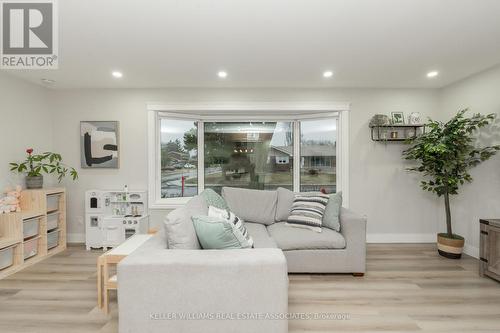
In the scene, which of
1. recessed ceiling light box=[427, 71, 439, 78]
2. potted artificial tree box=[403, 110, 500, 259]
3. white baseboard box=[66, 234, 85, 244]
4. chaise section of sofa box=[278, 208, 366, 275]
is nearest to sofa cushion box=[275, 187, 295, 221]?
chaise section of sofa box=[278, 208, 366, 275]

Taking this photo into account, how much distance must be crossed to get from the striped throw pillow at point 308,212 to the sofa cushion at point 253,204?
315mm

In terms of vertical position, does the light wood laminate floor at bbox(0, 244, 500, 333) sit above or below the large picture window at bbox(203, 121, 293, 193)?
below

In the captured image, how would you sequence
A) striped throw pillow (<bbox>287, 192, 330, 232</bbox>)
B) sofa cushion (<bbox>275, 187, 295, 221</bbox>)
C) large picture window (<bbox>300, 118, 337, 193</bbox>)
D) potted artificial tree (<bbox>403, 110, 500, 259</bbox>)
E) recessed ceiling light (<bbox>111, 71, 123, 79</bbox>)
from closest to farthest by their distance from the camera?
1. striped throw pillow (<bbox>287, 192, 330, 232</bbox>)
2. potted artificial tree (<bbox>403, 110, 500, 259</bbox>)
3. recessed ceiling light (<bbox>111, 71, 123, 79</bbox>)
4. sofa cushion (<bbox>275, 187, 295, 221</bbox>)
5. large picture window (<bbox>300, 118, 337, 193</bbox>)

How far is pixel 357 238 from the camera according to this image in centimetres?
284

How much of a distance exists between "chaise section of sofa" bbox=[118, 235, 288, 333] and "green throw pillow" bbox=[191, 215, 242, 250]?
0.25m

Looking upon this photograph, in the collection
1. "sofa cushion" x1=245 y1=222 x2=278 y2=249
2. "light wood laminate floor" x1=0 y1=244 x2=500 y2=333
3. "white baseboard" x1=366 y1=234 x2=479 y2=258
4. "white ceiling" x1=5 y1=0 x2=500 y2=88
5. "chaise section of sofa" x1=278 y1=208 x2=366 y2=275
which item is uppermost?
"white ceiling" x1=5 y1=0 x2=500 y2=88

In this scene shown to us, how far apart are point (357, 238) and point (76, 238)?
4.11 meters

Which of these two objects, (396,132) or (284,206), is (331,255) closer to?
(284,206)

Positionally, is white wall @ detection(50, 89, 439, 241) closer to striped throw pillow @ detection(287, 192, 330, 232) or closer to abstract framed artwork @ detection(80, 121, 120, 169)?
abstract framed artwork @ detection(80, 121, 120, 169)

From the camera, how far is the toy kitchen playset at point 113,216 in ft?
12.0

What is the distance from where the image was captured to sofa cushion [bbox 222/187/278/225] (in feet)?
11.3

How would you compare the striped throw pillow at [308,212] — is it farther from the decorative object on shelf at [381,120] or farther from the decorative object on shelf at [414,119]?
the decorative object on shelf at [414,119]

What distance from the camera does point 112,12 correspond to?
1.96 m

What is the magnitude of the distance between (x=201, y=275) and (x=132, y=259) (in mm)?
452
